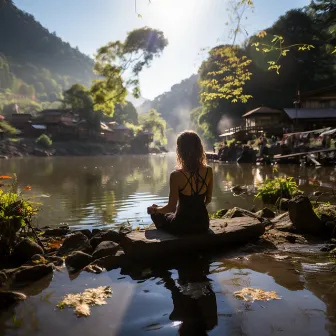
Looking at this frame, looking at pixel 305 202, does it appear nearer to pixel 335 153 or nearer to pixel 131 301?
pixel 131 301

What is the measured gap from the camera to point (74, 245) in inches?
199

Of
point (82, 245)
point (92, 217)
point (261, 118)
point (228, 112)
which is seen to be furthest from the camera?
point (228, 112)

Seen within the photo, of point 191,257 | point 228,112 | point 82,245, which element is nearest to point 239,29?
point 191,257

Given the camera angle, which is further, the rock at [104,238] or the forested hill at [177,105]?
the forested hill at [177,105]

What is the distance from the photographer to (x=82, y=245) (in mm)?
5098

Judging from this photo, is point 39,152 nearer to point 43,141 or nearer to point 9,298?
point 43,141

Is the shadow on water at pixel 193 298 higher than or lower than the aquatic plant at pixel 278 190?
lower

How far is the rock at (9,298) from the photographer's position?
3.15 m

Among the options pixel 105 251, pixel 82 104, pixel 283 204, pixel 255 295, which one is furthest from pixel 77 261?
pixel 82 104

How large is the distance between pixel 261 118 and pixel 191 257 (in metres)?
42.9

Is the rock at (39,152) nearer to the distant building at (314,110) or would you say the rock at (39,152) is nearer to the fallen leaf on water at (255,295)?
the distant building at (314,110)

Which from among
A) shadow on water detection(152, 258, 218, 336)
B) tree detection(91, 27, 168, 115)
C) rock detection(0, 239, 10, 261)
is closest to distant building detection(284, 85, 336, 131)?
tree detection(91, 27, 168, 115)

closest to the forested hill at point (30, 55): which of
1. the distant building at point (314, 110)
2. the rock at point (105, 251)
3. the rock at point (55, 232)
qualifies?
the distant building at point (314, 110)

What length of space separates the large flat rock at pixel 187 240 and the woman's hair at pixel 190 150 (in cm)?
A: 99
